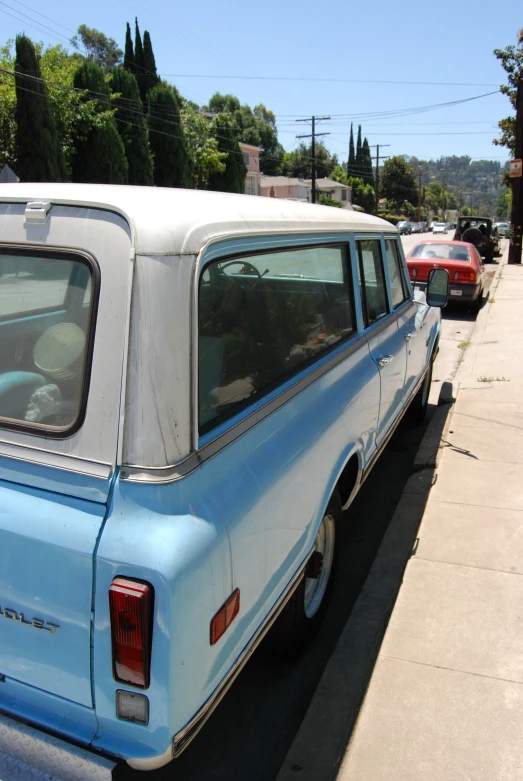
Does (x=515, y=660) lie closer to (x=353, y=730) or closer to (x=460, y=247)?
(x=353, y=730)

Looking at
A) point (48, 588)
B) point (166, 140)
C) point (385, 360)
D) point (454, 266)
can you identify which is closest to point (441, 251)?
point (454, 266)

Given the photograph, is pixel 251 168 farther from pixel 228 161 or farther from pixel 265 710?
pixel 265 710

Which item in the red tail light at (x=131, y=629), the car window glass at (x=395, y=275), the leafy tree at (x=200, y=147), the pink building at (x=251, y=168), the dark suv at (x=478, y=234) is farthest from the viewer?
the pink building at (x=251, y=168)

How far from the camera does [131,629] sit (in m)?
1.52

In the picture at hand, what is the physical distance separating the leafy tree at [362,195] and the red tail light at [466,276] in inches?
3185

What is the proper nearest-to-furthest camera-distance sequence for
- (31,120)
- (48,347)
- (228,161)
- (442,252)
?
(48,347)
(442,252)
(31,120)
(228,161)

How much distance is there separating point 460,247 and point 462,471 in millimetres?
9987

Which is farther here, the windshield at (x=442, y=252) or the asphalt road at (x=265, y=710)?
the windshield at (x=442, y=252)

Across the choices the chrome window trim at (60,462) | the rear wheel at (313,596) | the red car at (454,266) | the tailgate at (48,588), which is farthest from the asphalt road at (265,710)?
the red car at (454,266)

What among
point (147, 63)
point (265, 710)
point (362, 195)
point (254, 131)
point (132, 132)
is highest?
point (254, 131)

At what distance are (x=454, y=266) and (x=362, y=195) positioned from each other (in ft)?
269

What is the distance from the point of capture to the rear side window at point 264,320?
200 cm

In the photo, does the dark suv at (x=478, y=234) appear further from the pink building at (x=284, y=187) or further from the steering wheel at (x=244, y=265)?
the pink building at (x=284, y=187)

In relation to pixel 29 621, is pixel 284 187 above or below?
above
